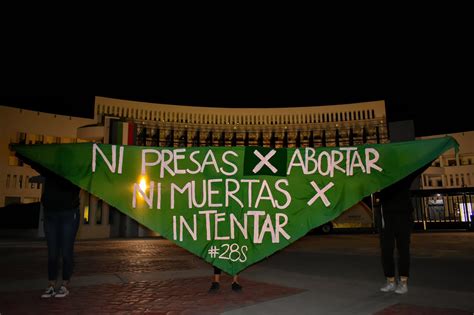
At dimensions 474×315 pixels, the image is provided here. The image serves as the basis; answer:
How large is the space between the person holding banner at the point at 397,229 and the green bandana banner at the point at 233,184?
19 centimetres

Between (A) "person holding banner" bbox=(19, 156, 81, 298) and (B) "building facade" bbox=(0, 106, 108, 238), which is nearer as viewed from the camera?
(A) "person holding banner" bbox=(19, 156, 81, 298)

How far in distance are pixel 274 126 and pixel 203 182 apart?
42.4m

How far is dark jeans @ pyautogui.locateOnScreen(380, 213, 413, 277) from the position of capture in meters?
5.01

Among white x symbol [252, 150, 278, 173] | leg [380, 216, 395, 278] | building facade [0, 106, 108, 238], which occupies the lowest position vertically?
leg [380, 216, 395, 278]

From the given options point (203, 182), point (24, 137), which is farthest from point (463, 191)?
point (24, 137)

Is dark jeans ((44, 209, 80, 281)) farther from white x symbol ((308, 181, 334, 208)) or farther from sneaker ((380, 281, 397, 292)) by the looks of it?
sneaker ((380, 281, 397, 292))

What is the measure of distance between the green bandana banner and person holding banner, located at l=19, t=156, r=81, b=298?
25cm

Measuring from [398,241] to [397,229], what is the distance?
0.55 ft

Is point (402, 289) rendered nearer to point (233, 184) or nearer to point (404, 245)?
point (404, 245)

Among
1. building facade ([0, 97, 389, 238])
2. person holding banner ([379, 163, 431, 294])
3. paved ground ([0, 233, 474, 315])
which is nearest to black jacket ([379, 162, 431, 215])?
person holding banner ([379, 163, 431, 294])

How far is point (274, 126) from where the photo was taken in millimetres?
Result: 47062

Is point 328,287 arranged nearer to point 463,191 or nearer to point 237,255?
point 237,255

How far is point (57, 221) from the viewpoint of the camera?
16.5 feet

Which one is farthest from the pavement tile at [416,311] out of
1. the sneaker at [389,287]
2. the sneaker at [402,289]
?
the sneaker at [389,287]
